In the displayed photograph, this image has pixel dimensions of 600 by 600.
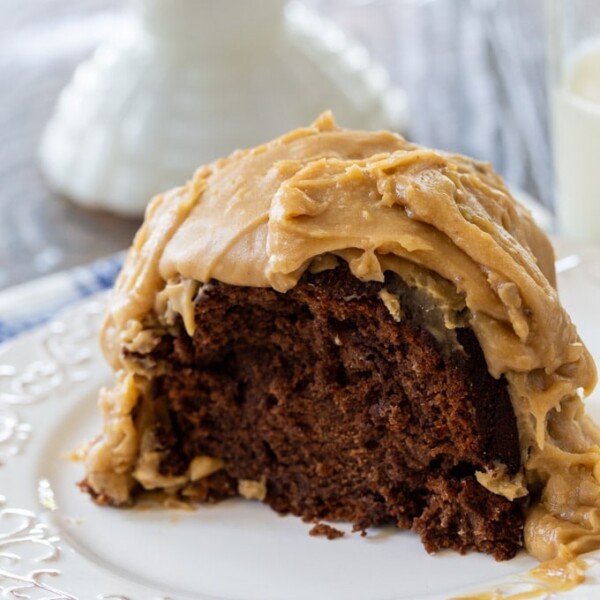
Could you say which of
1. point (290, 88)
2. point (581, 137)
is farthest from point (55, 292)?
point (581, 137)

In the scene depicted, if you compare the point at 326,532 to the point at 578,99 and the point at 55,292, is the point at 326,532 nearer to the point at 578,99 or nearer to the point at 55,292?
the point at 55,292

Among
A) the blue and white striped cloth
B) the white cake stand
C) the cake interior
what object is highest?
the cake interior

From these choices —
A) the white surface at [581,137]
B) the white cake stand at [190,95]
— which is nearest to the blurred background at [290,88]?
the white cake stand at [190,95]

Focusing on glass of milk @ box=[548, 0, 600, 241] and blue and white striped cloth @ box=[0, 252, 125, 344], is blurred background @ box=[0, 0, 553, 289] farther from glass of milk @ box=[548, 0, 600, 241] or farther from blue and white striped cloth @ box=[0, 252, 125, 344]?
blue and white striped cloth @ box=[0, 252, 125, 344]

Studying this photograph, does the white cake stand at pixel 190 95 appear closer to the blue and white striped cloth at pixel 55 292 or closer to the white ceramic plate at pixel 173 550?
the blue and white striped cloth at pixel 55 292

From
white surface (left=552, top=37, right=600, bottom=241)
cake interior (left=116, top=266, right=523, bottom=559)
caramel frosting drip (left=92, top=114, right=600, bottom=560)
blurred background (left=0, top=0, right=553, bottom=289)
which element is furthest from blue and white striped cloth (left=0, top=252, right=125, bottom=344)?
white surface (left=552, top=37, right=600, bottom=241)
